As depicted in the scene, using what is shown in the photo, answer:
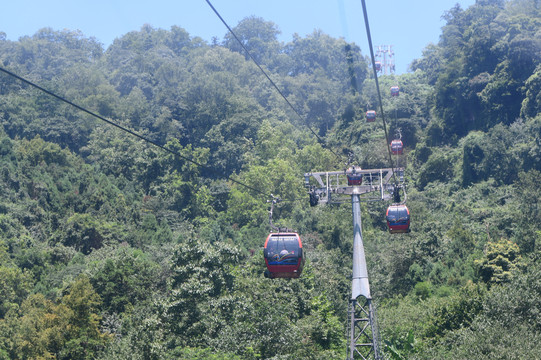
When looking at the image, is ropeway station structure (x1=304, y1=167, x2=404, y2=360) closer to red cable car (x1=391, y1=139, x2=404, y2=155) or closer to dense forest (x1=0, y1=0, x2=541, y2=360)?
dense forest (x1=0, y1=0, x2=541, y2=360)

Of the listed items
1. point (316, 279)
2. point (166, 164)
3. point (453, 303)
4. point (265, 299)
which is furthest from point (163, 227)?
point (453, 303)

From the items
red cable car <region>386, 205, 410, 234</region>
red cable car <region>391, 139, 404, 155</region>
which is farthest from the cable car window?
red cable car <region>391, 139, 404, 155</region>

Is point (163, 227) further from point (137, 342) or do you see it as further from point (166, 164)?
point (137, 342)

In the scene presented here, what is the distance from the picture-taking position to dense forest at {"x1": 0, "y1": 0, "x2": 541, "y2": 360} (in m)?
29.7

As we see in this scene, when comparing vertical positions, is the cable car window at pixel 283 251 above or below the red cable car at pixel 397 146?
below

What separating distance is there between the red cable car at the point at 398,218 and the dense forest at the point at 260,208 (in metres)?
4.25

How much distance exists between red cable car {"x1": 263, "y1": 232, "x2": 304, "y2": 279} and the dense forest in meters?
2.31

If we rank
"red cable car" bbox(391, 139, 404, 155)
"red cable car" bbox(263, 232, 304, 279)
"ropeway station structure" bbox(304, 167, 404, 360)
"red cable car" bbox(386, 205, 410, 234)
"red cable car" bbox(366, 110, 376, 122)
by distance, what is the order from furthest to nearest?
"red cable car" bbox(366, 110, 376, 122) < "red cable car" bbox(391, 139, 404, 155) < "red cable car" bbox(386, 205, 410, 234) < "ropeway station structure" bbox(304, 167, 404, 360) < "red cable car" bbox(263, 232, 304, 279)

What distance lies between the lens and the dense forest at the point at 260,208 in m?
29.7

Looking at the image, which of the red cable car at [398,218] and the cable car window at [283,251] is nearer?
the cable car window at [283,251]

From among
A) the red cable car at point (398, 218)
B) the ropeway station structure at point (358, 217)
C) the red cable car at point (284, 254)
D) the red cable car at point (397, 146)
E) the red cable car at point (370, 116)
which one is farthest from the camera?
the red cable car at point (370, 116)

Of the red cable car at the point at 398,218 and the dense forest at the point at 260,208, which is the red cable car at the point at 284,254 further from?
the red cable car at the point at 398,218

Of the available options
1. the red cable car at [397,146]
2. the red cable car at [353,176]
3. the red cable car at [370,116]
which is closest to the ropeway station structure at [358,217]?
the red cable car at [353,176]

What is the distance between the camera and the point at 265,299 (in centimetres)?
3275
